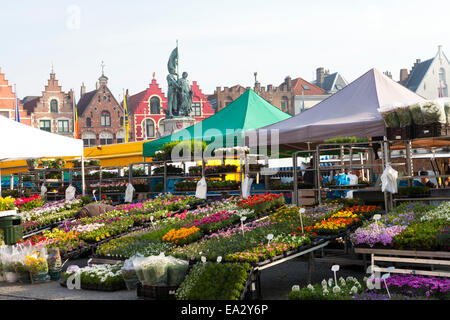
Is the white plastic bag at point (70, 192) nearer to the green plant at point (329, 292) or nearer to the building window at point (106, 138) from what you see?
the green plant at point (329, 292)

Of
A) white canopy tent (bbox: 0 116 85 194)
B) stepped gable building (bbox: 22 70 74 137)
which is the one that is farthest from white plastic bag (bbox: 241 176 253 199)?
stepped gable building (bbox: 22 70 74 137)

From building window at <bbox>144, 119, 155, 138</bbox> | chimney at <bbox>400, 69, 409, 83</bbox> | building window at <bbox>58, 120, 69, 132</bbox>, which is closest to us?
building window at <bbox>58, 120, 69, 132</bbox>

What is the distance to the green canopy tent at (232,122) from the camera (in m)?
15.2

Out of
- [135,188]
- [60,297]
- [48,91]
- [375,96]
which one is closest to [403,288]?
[60,297]

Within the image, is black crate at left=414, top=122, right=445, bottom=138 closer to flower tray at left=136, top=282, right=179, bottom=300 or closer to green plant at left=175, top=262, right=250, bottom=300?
green plant at left=175, top=262, right=250, bottom=300

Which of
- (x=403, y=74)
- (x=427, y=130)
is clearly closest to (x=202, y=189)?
(x=427, y=130)

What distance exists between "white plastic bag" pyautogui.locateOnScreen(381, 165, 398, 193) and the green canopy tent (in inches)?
267

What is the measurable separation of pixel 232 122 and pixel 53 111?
46422 mm

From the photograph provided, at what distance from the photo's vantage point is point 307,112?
12617 mm

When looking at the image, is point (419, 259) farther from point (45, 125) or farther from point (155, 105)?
point (155, 105)

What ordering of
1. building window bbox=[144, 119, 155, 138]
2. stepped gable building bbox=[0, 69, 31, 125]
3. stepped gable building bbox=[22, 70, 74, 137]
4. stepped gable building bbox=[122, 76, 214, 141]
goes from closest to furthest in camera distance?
stepped gable building bbox=[0, 69, 31, 125], stepped gable building bbox=[22, 70, 74, 137], stepped gable building bbox=[122, 76, 214, 141], building window bbox=[144, 119, 155, 138]

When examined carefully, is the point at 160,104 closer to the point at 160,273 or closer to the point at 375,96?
the point at 375,96

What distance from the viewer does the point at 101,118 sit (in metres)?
60.2

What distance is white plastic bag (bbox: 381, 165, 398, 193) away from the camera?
8.07 m
